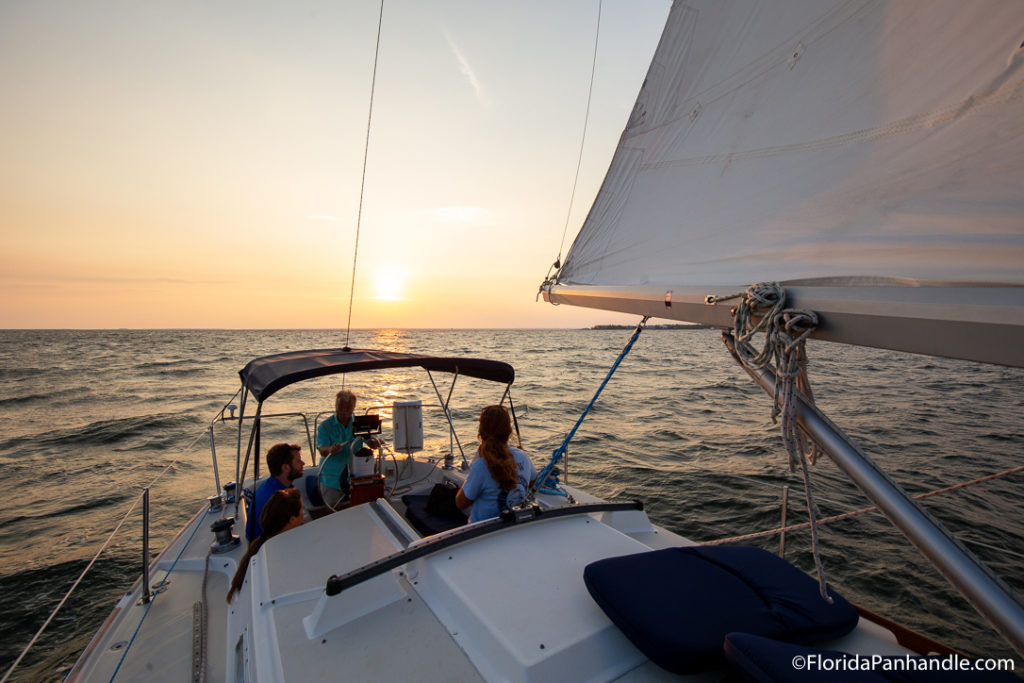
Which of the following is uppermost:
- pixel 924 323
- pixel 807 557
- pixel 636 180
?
pixel 636 180

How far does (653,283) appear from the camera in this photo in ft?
7.61

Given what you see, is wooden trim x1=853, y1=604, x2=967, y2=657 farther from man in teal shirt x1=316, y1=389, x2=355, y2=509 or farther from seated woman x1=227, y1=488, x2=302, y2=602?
man in teal shirt x1=316, y1=389, x2=355, y2=509

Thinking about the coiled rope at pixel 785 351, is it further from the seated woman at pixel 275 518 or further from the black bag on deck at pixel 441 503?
the black bag on deck at pixel 441 503

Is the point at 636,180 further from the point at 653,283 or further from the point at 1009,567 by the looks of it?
the point at 1009,567

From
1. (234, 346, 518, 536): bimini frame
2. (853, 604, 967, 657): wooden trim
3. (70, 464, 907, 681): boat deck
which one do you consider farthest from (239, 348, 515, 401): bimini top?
(853, 604, 967, 657): wooden trim

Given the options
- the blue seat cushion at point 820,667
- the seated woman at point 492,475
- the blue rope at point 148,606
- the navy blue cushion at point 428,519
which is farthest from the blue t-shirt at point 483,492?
the blue rope at point 148,606

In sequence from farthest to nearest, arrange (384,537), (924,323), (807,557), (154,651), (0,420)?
(0,420)
(807,557)
(154,651)
(384,537)
(924,323)

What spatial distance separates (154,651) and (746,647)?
383 cm

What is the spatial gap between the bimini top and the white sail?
8.19ft

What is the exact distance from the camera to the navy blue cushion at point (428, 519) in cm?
394

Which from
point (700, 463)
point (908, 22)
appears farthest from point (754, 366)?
point (700, 463)

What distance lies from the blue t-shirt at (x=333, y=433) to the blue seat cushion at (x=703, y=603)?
4.13 meters

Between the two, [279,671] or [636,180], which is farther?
[636,180]

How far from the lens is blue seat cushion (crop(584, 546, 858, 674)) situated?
5.60 ft
